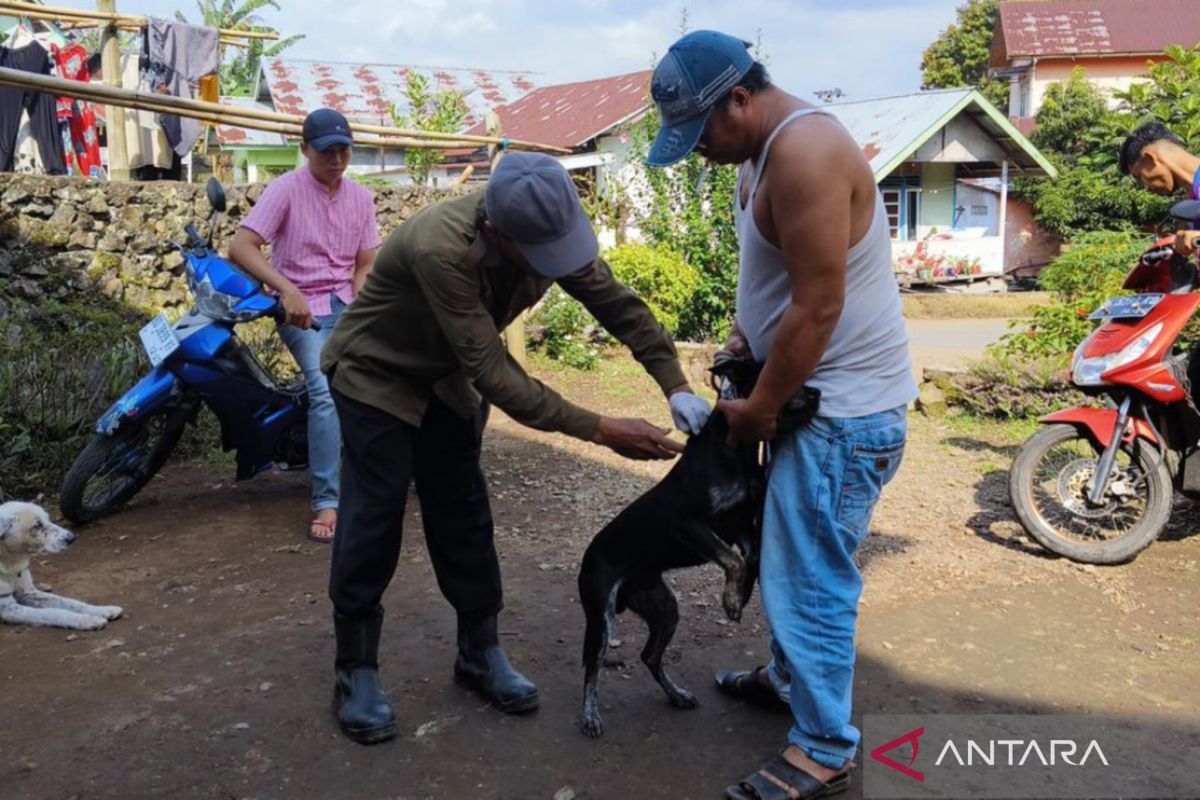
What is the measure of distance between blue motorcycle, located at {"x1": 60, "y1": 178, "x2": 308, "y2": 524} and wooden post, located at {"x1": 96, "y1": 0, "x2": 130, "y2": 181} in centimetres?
459

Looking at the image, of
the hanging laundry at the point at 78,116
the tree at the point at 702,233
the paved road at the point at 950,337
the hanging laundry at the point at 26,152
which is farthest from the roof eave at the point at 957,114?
the hanging laundry at the point at 26,152

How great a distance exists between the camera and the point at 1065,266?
8.01m

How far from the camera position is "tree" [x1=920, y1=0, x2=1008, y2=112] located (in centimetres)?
3756

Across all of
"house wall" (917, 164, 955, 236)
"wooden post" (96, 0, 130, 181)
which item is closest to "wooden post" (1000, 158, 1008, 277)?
"house wall" (917, 164, 955, 236)

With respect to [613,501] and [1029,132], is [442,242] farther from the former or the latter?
[1029,132]

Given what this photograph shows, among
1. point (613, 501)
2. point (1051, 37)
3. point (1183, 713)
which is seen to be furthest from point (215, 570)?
point (1051, 37)

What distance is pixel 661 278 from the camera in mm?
9859

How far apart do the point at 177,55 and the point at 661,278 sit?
5.61m

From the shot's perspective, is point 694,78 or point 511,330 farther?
point 511,330

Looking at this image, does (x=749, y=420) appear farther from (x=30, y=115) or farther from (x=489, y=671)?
(x=30, y=115)

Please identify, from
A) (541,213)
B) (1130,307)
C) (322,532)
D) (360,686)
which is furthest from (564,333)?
(541,213)

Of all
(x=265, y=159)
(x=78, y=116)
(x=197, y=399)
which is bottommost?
(x=197, y=399)

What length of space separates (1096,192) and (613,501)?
18.4 meters

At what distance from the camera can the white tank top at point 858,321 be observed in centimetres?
261
